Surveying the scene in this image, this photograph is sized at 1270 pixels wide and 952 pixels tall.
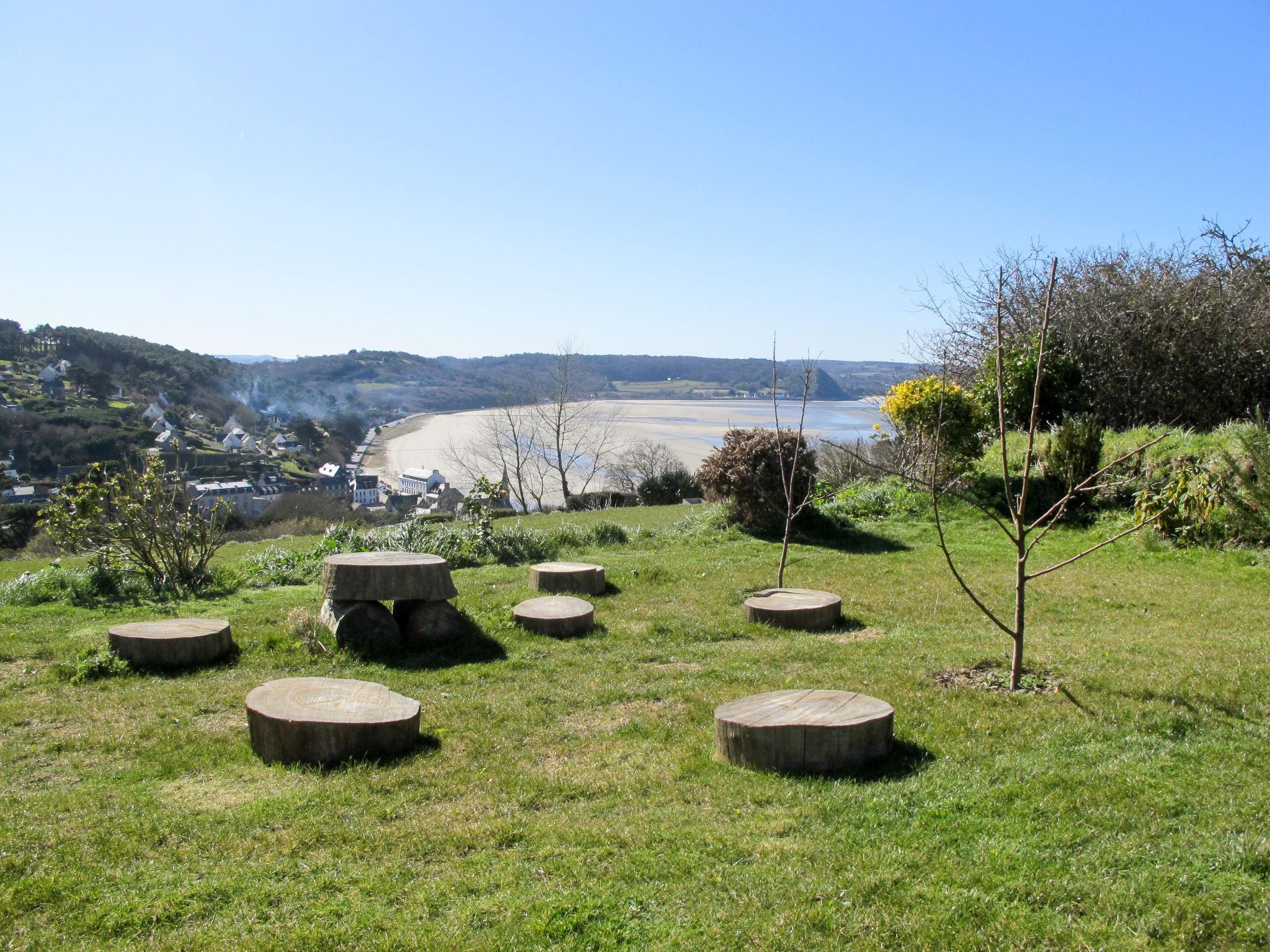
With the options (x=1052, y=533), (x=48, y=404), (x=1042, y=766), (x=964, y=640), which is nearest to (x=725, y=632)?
(x=964, y=640)

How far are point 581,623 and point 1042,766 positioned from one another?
16.5 feet

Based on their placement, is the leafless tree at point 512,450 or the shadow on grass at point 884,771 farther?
the leafless tree at point 512,450

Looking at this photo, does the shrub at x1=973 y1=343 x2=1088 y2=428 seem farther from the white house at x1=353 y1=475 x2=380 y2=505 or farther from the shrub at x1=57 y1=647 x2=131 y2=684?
the white house at x1=353 y1=475 x2=380 y2=505

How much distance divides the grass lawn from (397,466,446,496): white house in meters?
34.8

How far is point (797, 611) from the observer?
342 inches

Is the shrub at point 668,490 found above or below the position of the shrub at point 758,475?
below

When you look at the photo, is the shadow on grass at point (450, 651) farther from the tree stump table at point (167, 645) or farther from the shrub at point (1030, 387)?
the shrub at point (1030, 387)

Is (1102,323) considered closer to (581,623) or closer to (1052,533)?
(1052,533)

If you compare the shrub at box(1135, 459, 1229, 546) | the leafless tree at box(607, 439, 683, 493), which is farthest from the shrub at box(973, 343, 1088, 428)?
the leafless tree at box(607, 439, 683, 493)

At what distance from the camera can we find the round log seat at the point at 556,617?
28.3 ft

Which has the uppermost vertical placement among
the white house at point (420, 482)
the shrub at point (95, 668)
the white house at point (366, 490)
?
the shrub at point (95, 668)

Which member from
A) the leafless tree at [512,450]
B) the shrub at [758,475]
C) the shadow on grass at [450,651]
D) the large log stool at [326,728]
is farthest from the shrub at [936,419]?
the leafless tree at [512,450]

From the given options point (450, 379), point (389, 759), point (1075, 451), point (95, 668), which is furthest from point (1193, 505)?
point (450, 379)

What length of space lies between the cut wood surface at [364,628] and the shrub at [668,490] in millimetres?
21175
